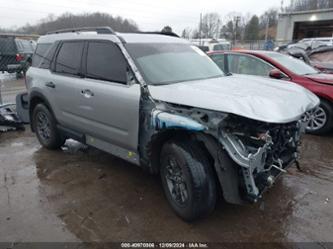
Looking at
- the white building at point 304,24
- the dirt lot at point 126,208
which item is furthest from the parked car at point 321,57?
the white building at point 304,24

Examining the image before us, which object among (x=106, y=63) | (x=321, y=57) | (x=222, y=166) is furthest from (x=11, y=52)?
(x=222, y=166)

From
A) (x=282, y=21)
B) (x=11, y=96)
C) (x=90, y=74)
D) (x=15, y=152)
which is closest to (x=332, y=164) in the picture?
(x=90, y=74)

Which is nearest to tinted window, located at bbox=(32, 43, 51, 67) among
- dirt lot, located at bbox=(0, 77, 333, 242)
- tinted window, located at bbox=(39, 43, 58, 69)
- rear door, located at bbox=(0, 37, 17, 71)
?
tinted window, located at bbox=(39, 43, 58, 69)

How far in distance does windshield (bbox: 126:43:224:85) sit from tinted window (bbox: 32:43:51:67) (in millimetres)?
2039

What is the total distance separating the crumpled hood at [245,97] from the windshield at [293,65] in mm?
2899

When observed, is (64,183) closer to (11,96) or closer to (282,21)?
(11,96)

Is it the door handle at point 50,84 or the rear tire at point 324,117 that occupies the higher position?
→ the door handle at point 50,84

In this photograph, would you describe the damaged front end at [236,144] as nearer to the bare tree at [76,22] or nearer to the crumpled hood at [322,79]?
the crumpled hood at [322,79]

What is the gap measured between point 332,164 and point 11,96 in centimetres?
962

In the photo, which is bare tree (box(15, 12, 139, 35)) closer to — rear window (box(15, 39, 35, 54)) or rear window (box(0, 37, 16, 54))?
rear window (box(15, 39, 35, 54))

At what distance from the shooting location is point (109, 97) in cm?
374

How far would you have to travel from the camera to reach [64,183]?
13.7 ft

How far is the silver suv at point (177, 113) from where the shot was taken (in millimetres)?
2824

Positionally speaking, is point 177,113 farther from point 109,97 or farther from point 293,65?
point 293,65
